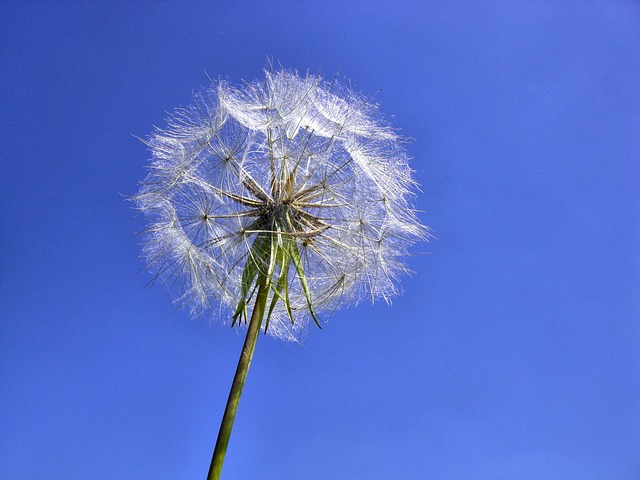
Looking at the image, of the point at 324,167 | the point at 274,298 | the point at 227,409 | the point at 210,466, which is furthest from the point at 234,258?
the point at 210,466

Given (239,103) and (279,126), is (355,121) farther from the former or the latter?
(239,103)

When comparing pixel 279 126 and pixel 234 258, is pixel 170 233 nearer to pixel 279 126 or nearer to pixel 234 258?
pixel 234 258

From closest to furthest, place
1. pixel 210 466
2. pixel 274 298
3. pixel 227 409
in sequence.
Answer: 1. pixel 210 466
2. pixel 227 409
3. pixel 274 298

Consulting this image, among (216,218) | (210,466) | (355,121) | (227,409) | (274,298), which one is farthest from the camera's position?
(355,121)

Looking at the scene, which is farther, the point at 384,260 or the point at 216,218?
the point at 384,260

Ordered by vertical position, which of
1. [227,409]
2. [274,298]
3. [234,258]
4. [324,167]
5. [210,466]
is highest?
[324,167]

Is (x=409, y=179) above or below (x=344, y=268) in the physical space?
above
